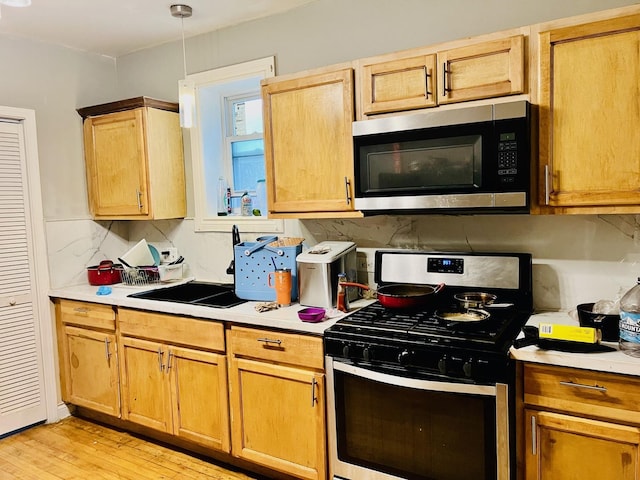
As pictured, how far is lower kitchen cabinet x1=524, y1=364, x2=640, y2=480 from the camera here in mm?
1693

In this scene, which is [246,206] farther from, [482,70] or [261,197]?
[482,70]

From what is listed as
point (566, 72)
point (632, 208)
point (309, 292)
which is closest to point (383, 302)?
point (309, 292)

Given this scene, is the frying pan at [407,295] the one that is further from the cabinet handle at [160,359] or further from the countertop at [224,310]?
the cabinet handle at [160,359]

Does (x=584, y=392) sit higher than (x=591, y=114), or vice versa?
(x=591, y=114)

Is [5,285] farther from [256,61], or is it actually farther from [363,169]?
[363,169]

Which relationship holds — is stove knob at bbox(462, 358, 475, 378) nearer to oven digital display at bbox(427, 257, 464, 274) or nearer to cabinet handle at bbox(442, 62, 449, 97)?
oven digital display at bbox(427, 257, 464, 274)

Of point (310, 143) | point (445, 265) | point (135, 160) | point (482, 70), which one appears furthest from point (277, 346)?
point (135, 160)

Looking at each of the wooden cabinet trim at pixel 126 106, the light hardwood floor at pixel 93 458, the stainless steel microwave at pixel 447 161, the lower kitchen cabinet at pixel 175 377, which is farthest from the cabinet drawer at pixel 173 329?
the wooden cabinet trim at pixel 126 106

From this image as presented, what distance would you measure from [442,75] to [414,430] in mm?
1502

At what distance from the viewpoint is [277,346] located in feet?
7.92

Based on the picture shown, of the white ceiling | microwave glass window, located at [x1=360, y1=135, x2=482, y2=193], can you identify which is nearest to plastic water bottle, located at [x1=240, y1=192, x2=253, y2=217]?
the white ceiling

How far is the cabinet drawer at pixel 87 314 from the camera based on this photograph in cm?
314

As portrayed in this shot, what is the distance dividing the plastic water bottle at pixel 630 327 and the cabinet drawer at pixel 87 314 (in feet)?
8.86

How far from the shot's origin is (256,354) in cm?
250
